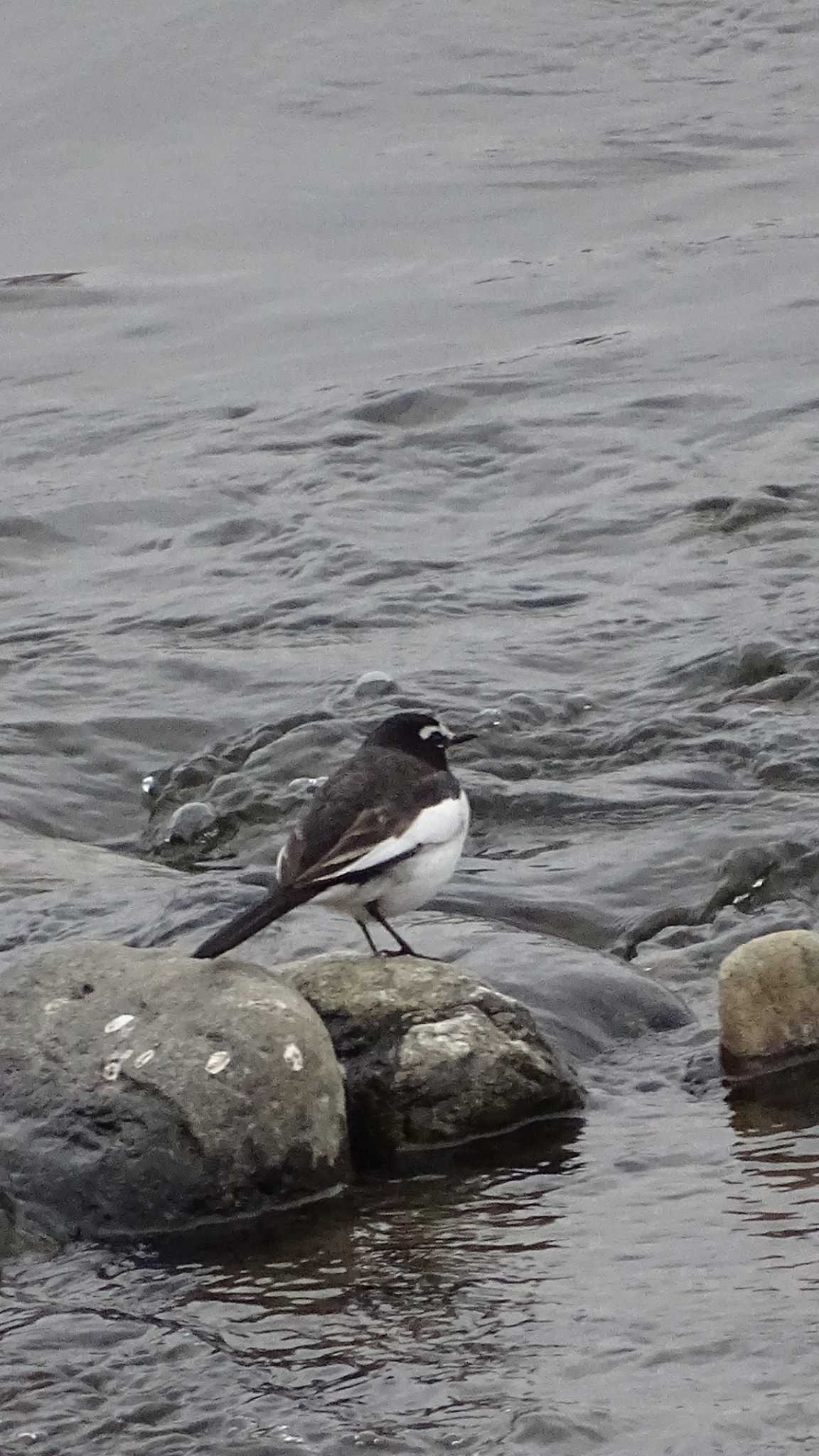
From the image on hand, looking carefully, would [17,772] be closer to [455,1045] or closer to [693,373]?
[455,1045]

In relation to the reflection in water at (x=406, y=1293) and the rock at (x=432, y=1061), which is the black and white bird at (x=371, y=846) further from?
the reflection in water at (x=406, y=1293)

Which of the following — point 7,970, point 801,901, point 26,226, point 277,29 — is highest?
point 277,29

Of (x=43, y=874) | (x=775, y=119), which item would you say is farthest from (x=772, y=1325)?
(x=775, y=119)

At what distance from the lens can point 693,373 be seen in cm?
1598

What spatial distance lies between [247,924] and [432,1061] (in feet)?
2.39

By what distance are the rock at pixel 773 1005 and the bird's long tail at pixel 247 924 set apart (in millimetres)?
1498

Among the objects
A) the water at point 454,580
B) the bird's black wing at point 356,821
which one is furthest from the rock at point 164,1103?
the bird's black wing at point 356,821

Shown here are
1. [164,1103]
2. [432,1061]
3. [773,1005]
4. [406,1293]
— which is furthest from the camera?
[773,1005]

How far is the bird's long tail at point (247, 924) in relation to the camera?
22.1ft

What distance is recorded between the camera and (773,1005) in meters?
A: 7.39

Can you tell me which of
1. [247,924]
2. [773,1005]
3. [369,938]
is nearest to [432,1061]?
[247,924]

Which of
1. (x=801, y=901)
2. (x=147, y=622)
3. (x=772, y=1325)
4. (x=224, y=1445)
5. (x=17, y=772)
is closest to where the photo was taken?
(x=224, y=1445)

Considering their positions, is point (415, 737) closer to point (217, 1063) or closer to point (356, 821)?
point (356, 821)

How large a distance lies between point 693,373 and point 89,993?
10.3 m
